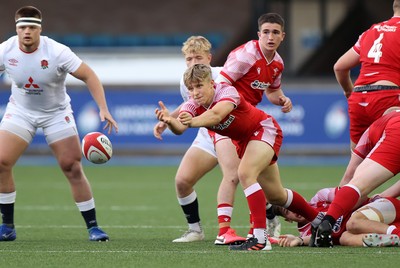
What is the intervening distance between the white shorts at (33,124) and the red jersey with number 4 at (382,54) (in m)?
2.86

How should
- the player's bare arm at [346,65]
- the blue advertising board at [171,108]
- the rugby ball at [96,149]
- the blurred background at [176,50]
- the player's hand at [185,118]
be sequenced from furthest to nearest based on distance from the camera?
the blurred background at [176,50] → the blue advertising board at [171,108] → the player's bare arm at [346,65] → the rugby ball at [96,149] → the player's hand at [185,118]

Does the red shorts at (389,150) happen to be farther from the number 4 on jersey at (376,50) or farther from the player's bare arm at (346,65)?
the player's bare arm at (346,65)

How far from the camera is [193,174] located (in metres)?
9.94

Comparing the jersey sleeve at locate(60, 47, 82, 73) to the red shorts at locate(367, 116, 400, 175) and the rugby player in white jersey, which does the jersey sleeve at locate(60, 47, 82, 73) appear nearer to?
the rugby player in white jersey

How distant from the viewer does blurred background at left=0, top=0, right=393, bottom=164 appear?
20188mm

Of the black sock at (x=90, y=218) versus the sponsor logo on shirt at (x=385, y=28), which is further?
the black sock at (x=90, y=218)

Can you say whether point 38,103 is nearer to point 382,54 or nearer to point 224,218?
point 224,218

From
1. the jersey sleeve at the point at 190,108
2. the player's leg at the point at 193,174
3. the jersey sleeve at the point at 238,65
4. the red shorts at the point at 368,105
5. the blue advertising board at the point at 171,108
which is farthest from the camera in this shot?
the blue advertising board at the point at 171,108

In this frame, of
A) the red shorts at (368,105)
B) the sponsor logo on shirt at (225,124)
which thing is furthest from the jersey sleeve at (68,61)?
the red shorts at (368,105)

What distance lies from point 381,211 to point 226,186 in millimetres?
1437

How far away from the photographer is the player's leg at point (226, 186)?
9.34 metres

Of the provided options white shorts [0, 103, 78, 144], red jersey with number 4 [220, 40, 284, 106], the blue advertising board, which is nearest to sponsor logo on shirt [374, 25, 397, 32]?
red jersey with number 4 [220, 40, 284, 106]

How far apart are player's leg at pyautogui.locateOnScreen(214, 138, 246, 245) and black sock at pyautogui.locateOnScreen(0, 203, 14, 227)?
6.78 feet

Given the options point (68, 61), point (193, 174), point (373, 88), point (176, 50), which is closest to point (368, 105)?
point (373, 88)
